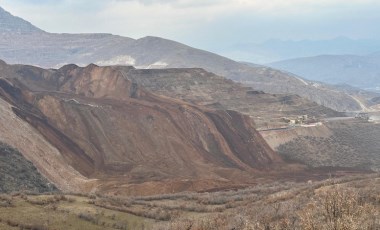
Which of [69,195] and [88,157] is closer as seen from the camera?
[69,195]

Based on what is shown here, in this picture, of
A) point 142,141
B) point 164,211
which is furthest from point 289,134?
point 164,211

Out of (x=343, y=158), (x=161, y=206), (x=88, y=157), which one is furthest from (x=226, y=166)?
(x=161, y=206)

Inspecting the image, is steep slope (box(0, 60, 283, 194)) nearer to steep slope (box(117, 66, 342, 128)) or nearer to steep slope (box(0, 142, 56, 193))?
steep slope (box(0, 142, 56, 193))

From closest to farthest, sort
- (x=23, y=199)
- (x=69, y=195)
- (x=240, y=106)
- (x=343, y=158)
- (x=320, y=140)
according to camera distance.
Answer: (x=23, y=199)
(x=69, y=195)
(x=343, y=158)
(x=320, y=140)
(x=240, y=106)

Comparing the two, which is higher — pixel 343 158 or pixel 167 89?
pixel 167 89

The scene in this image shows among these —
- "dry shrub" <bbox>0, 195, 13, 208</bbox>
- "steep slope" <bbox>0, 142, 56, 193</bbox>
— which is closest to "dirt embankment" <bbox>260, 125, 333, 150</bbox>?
"steep slope" <bbox>0, 142, 56, 193</bbox>

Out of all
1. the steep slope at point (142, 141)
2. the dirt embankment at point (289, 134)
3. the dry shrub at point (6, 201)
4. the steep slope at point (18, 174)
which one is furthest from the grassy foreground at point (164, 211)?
the dirt embankment at point (289, 134)

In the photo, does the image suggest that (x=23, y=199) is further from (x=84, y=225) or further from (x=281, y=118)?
(x=281, y=118)

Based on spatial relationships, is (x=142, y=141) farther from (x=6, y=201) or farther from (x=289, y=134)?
(x=6, y=201)
